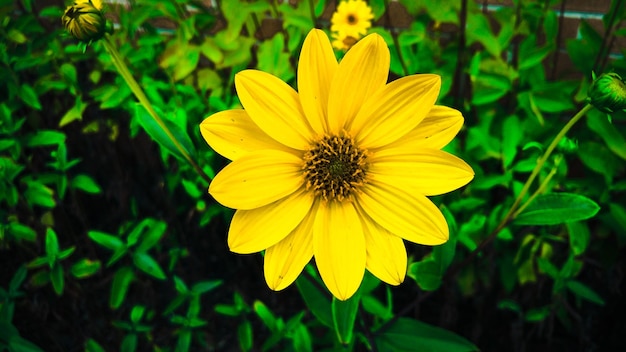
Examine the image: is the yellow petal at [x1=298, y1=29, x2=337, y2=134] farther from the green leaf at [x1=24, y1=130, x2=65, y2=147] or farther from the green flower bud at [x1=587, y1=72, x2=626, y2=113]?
the green leaf at [x1=24, y1=130, x2=65, y2=147]

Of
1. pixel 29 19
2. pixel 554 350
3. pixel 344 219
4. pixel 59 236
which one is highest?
pixel 29 19

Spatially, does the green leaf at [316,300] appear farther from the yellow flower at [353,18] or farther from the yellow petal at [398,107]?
the yellow flower at [353,18]

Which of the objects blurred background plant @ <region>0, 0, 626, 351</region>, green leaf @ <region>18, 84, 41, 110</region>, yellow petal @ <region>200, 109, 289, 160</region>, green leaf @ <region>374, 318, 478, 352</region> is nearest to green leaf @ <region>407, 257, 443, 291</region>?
blurred background plant @ <region>0, 0, 626, 351</region>

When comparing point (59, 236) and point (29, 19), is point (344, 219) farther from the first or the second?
point (59, 236)

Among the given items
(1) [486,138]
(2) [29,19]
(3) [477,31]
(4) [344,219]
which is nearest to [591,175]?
(1) [486,138]

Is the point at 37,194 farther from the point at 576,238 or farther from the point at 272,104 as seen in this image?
the point at 576,238
